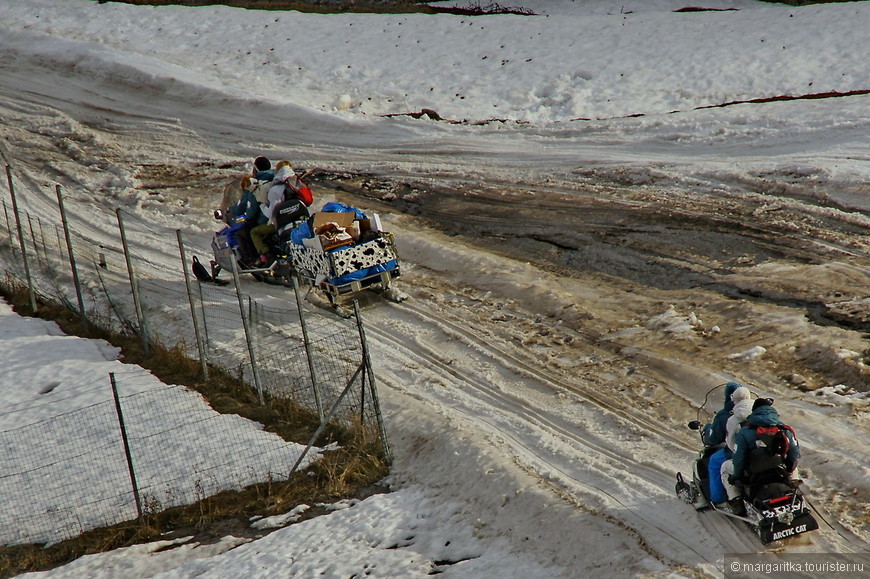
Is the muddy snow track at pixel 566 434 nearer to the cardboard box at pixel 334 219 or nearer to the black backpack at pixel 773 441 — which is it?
the black backpack at pixel 773 441

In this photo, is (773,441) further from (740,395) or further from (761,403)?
(740,395)

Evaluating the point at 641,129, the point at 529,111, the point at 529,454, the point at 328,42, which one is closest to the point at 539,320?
the point at 529,454

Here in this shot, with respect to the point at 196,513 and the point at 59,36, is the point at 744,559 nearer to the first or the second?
the point at 196,513

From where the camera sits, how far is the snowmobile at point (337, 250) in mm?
13266

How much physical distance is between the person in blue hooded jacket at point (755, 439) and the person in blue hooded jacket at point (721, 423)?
0.38m

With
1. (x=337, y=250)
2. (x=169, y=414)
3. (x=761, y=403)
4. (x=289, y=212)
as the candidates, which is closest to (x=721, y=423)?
(x=761, y=403)

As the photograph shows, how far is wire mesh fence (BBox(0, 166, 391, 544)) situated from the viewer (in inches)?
393

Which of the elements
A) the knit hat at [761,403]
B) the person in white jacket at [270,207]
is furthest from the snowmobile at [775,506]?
the person in white jacket at [270,207]

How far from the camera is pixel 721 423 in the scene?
8.05 m

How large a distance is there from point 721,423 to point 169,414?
7.38 m

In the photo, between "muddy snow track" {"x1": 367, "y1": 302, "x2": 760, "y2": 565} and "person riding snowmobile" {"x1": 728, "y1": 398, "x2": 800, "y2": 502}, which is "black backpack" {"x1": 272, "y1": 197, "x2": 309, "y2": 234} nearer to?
"muddy snow track" {"x1": 367, "y1": 302, "x2": 760, "y2": 565}

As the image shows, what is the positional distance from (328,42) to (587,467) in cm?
2159

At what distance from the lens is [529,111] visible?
74.2 feet

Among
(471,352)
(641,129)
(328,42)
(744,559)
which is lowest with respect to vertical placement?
(744,559)
